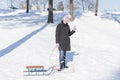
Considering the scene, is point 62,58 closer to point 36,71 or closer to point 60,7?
point 36,71

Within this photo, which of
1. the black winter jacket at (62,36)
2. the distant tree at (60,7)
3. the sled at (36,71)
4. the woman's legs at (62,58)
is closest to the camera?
the sled at (36,71)

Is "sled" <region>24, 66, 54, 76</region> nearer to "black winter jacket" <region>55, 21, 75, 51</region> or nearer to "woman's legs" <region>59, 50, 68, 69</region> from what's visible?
"woman's legs" <region>59, 50, 68, 69</region>

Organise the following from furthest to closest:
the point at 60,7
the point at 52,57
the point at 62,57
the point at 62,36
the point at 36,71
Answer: the point at 60,7
the point at 52,57
the point at 62,57
the point at 62,36
the point at 36,71

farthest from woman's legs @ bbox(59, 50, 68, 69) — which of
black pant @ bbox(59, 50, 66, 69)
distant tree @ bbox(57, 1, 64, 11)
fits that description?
distant tree @ bbox(57, 1, 64, 11)

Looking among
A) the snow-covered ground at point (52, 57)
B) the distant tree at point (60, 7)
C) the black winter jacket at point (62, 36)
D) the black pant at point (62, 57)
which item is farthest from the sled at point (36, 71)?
the distant tree at point (60, 7)

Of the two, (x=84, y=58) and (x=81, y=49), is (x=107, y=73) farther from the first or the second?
(x=81, y=49)

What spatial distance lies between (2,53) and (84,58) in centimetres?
381

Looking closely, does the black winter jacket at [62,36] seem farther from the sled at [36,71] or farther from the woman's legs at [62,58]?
the sled at [36,71]

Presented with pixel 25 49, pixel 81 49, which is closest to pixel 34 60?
pixel 25 49

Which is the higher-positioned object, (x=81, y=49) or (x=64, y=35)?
(x=64, y=35)

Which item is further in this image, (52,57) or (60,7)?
(60,7)

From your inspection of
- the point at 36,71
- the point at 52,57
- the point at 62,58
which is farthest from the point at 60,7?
the point at 36,71

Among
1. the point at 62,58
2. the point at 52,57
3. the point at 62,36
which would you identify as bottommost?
the point at 52,57

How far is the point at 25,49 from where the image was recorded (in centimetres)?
1728
